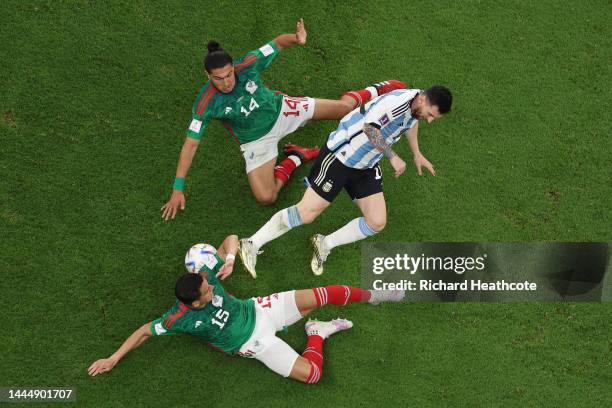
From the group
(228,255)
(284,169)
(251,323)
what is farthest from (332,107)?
(251,323)

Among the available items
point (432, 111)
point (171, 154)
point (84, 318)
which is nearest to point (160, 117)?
point (171, 154)

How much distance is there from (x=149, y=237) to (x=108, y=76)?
2064 millimetres

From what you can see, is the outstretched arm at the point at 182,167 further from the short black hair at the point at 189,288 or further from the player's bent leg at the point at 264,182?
the short black hair at the point at 189,288

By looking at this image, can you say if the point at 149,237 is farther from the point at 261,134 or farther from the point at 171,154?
the point at 261,134

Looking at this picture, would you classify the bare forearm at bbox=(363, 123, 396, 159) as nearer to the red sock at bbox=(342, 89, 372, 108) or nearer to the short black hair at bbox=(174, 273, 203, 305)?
the red sock at bbox=(342, 89, 372, 108)

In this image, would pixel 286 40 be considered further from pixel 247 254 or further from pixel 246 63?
pixel 247 254

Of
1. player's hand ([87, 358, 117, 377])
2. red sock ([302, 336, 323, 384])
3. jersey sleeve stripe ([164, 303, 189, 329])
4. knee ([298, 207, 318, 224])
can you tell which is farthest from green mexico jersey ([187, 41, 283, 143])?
player's hand ([87, 358, 117, 377])

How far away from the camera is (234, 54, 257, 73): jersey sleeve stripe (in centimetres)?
688

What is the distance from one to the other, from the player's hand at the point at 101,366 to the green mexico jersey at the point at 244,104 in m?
2.43

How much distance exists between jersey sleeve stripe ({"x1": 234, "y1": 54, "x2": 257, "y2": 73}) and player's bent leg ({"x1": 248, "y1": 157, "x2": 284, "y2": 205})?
1.13m

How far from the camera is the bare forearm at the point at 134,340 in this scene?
21.3ft

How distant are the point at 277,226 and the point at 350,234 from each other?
79 cm

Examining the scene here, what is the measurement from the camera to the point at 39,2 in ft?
26.5

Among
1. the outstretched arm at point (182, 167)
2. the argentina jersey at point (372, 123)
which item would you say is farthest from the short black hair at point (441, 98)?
the outstretched arm at point (182, 167)
